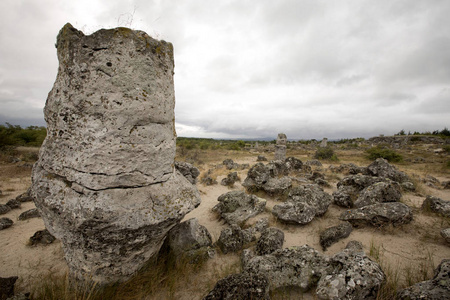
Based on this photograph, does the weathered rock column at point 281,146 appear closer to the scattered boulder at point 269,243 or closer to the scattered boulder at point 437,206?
the scattered boulder at point 437,206

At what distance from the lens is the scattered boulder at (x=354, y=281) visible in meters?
2.13

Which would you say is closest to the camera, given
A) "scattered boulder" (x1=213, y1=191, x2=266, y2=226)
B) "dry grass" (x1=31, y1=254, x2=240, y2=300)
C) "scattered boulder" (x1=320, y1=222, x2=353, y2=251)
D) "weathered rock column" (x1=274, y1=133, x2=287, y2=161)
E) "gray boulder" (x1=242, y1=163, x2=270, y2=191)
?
"dry grass" (x1=31, y1=254, x2=240, y2=300)

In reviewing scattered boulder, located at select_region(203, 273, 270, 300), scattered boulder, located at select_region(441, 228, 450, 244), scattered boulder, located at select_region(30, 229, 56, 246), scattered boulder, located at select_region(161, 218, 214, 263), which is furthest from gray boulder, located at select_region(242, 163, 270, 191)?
scattered boulder, located at select_region(30, 229, 56, 246)

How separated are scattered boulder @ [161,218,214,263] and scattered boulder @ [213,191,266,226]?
165cm

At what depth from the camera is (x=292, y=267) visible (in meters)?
2.86

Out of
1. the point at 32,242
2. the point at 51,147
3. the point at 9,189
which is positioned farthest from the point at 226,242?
the point at 9,189

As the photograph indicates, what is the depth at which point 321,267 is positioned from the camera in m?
2.77

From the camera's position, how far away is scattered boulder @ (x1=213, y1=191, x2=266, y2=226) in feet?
18.0

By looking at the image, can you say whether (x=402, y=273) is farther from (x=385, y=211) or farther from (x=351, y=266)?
(x=385, y=211)

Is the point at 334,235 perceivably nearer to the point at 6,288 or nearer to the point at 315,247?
the point at 315,247

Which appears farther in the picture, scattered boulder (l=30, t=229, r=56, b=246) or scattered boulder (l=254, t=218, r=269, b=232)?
scattered boulder (l=254, t=218, r=269, b=232)

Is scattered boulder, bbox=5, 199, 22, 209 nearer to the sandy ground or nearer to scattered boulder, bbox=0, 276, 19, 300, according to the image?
the sandy ground

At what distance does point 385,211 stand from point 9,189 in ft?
48.3

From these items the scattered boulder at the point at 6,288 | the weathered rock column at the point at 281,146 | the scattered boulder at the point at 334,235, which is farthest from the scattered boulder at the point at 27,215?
the weathered rock column at the point at 281,146
